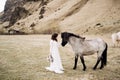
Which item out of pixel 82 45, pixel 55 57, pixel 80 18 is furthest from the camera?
pixel 80 18

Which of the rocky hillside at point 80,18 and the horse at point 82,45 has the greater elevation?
the rocky hillside at point 80,18

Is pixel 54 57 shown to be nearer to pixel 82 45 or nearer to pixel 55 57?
pixel 55 57

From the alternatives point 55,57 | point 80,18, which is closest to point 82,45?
point 55,57

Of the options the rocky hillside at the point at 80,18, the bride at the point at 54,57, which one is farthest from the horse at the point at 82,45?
the rocky hillside at the point at 80,18

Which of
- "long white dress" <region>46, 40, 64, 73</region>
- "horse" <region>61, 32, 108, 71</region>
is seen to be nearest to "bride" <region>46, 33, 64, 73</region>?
"long white dress" <region>46, 40, 64, 73</region>

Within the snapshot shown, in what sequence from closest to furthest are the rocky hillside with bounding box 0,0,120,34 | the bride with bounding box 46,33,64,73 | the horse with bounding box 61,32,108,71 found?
the horse with bounding box 61,32,108,71
the bride with bounding box 46,33,64,73
the rocky hillside with bounding box 0,0,120,34

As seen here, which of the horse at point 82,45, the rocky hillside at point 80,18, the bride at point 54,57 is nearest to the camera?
the horse at point 82,45

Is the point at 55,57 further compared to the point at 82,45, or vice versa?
the point at 55,57

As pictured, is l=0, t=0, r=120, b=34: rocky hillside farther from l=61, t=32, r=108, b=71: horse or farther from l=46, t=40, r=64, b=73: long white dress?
l=46, t=40, r=64, b=73: long white dress

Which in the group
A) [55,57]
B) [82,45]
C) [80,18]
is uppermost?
[80,18]

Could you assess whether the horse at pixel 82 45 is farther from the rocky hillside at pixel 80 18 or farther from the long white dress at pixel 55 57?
the rocky hillside at pixel 80 18

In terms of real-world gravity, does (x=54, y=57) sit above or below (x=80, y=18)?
below

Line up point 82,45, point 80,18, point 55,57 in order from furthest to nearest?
point 80,18 < point 55,57 < point 82,45

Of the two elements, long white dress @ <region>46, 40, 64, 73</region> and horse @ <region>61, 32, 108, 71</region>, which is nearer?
horse @ <region>61, 32, 108, 71</region>
